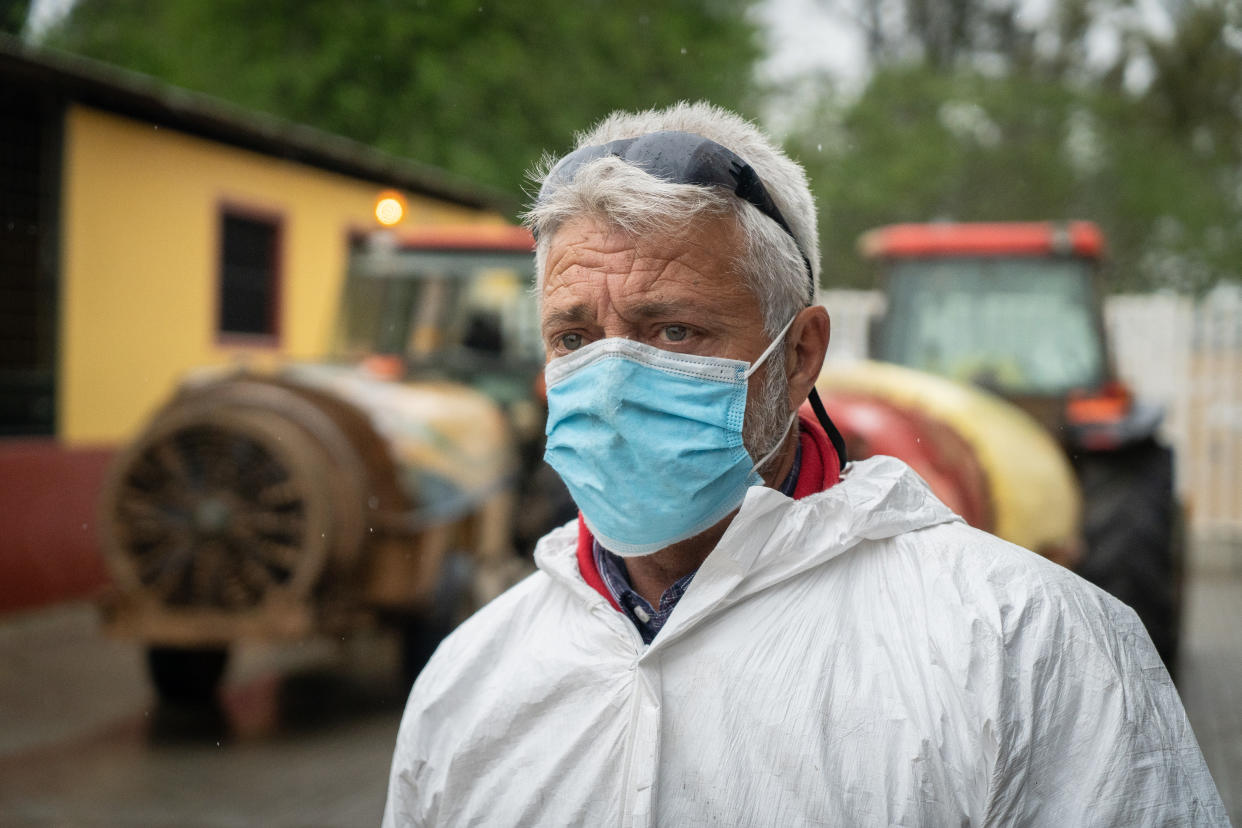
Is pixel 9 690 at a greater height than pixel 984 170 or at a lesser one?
lesser

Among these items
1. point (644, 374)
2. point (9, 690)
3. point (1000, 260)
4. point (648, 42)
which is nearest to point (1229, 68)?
point (648, 42)

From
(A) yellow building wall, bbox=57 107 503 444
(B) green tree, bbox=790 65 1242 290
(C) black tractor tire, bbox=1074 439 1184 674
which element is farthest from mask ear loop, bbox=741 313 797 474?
(B) green tree, bbox=790 65 1242 290

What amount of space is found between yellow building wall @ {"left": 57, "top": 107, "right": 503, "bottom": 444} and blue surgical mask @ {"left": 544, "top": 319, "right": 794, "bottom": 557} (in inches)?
275

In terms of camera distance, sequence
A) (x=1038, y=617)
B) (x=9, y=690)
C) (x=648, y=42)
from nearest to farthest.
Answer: (x=1038, y=617), (x=9, y=690), (x=648, y=42)

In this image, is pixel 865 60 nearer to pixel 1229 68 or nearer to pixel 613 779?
pixel 1229 68

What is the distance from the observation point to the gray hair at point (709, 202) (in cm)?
158

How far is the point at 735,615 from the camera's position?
157 centimetres

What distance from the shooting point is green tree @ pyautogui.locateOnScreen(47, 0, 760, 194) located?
13.4m

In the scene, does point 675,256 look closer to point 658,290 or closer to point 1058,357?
point 658,290

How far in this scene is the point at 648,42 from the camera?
1268 centimetres

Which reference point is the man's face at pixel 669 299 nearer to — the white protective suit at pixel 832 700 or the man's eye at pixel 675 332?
the man's eye at pixel 675 332

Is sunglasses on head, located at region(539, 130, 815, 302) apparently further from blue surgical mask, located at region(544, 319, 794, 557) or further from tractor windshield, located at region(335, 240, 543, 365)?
tractor windshield, located at region(335, 240, 543, 365)

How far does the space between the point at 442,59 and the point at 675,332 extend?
13869mm

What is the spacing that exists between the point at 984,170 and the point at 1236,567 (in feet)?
47.9
